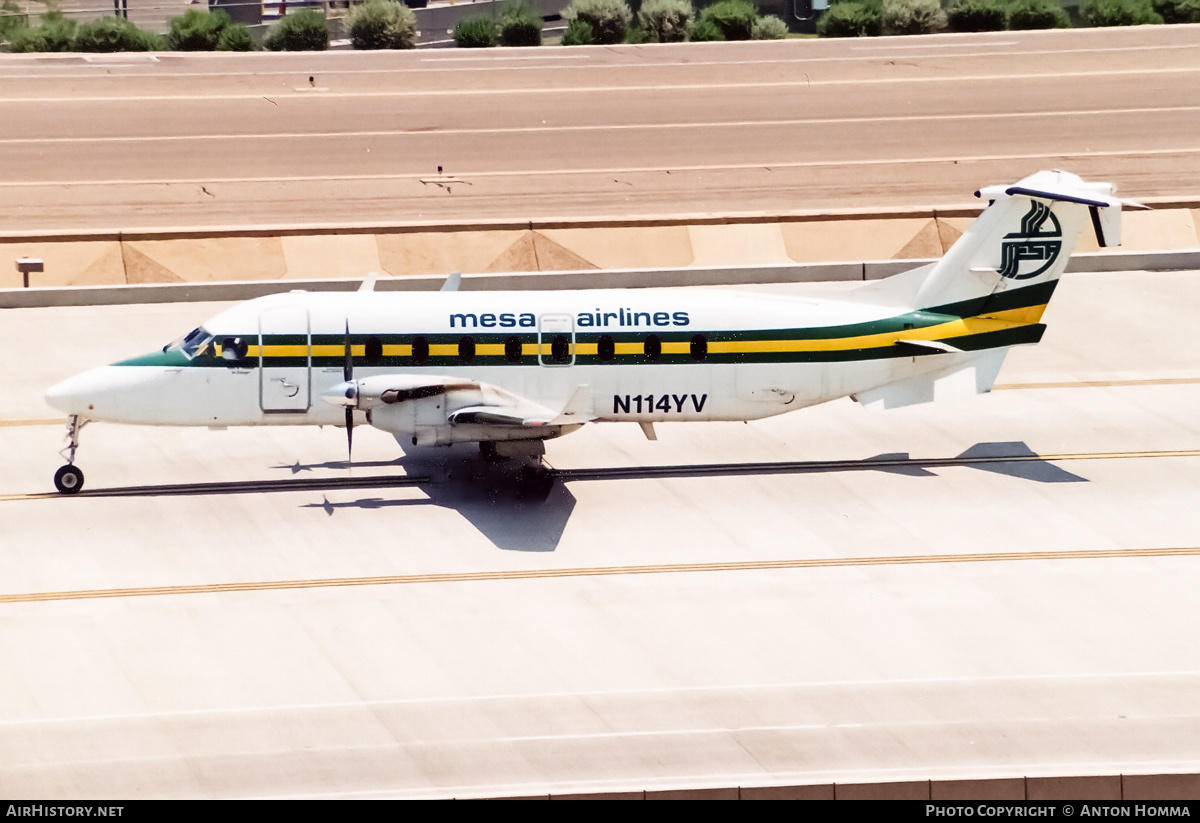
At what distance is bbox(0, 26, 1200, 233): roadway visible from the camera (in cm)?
4369

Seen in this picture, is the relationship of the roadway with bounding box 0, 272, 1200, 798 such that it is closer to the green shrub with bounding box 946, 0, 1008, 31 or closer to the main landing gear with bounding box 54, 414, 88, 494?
the main landing gear with bounding box 54, 414, 88, 494

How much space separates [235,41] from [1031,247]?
4280cm

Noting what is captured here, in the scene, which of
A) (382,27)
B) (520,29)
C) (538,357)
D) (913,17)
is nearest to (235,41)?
(382,27)

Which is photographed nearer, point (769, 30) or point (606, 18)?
point (769, 30)

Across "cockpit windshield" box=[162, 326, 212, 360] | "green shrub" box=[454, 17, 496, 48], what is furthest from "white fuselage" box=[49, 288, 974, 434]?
"green shrub" box=[454, 17, 496, 48]

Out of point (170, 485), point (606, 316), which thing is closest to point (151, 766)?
point (170, 485)

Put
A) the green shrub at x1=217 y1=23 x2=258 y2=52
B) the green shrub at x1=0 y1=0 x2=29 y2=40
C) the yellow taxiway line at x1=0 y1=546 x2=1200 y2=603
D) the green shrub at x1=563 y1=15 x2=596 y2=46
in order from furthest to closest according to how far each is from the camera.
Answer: the green shrub at x1=0 y1=0 x2=29 y2=40
the green shrub at x1=563 y1=15 x2=596 y2=46
the green shrub at x1=217 y1=23 x2=258 y2=52
the yellow taxiway line at x1=0 y1=546 x2=1200 y2=603

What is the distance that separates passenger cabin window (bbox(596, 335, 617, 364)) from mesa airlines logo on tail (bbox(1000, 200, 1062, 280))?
653cm

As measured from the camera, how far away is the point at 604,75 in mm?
56594

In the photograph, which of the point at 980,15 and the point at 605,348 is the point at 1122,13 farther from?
the point at 605,348

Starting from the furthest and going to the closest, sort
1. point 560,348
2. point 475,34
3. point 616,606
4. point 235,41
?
point 475,34, point 235,41, point 560,348, point 616,606

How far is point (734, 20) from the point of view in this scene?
6272 cm
